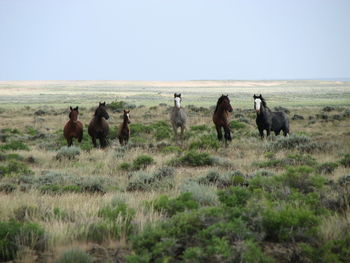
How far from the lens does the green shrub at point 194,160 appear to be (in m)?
11.9

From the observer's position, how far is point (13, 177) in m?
9.79

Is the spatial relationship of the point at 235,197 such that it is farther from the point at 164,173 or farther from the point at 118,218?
the point at 164,173

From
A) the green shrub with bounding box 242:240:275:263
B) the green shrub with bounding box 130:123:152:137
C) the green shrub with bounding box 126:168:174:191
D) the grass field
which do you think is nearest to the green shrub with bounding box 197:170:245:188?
the grass field

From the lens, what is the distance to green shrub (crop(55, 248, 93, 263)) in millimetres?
4348

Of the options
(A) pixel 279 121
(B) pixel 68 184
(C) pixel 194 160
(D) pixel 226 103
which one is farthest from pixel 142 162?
(A) pixel 279 121

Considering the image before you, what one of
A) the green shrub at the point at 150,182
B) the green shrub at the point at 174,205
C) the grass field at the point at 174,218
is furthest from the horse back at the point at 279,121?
the green shrub at the point at 174,205

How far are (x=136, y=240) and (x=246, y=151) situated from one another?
9995 mm

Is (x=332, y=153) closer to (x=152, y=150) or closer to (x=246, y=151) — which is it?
(x=246, y=151)

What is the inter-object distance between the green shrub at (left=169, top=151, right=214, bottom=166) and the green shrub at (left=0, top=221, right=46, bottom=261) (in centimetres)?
712

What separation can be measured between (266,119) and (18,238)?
44.6ft

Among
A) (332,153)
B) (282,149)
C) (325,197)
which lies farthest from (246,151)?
(325,197)

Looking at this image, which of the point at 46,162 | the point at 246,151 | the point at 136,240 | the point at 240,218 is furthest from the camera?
the point at 246,151

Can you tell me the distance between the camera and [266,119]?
17.0 meters

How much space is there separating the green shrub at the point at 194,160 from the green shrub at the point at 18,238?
7124mm
